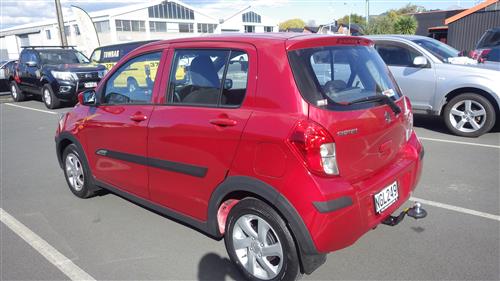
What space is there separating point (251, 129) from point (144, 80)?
145 cm

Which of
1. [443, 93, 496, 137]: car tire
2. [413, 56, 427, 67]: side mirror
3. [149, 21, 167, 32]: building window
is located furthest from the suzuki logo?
[149, 21, 167, 32]: building window

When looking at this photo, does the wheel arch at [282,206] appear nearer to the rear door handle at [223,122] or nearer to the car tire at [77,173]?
the rear door handle at [223,122]

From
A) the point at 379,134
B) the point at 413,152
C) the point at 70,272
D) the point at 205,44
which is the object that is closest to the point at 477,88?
the point at 413,152

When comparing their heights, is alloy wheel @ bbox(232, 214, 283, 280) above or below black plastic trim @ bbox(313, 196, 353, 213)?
below

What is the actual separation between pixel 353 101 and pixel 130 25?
59.0 metres

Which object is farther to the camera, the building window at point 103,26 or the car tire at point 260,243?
the building window at point 103,26

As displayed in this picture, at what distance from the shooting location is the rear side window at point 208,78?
9.50 ft

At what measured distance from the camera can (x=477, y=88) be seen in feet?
21.8

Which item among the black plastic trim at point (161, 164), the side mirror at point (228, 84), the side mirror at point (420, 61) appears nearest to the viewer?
the side mirror at point (228, 84)

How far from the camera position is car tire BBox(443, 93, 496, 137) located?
21.6 feet

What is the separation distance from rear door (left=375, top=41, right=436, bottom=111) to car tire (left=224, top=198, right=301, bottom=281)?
5451 millimetres

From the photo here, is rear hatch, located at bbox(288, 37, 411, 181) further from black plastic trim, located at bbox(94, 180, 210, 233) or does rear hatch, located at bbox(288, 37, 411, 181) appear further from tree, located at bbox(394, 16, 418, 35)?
tree, located at bbox(394, 16, 418, 35)

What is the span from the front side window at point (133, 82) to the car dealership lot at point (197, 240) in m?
1.22

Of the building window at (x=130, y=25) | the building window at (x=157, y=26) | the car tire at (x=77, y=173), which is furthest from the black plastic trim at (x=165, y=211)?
the building window at (x=157, y=26)
